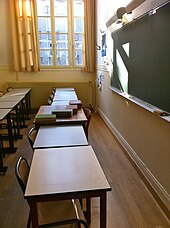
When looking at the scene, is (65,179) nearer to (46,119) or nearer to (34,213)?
→ (34,213)

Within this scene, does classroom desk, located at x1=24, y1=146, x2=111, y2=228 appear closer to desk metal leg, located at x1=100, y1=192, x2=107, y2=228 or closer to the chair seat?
desk metal leg, located at x1=100, y1=192, x2=107, y2=228

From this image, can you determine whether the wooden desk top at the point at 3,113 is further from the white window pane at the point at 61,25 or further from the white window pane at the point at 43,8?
the white window pane at the point at 43,8

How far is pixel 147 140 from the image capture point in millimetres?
2691

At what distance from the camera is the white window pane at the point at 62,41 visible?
6.68 m

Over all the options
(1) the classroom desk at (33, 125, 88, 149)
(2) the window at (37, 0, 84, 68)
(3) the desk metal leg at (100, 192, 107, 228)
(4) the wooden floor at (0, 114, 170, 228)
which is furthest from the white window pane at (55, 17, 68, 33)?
(3) the desk metal leg at (100, 192, 107, 228)

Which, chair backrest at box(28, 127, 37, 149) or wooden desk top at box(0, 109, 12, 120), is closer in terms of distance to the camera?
chair backrest at box(28, 127, 37, 149)

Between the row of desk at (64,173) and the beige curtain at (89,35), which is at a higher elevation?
the beige curtain at (89,35)

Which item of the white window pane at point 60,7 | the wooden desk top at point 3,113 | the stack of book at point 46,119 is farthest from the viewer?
the white window pane at point 60,7

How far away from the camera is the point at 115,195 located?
8.43 feet

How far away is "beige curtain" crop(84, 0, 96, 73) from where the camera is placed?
635 centimetres

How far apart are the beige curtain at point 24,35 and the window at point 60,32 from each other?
0.28 metres

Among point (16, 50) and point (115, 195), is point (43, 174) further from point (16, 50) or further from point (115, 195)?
point (16, 50)

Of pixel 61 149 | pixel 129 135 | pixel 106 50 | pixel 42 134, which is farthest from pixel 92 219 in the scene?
pixel 106 50

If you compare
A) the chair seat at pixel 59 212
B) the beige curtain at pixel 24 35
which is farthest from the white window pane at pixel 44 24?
the chair seat at pixel 59 212
